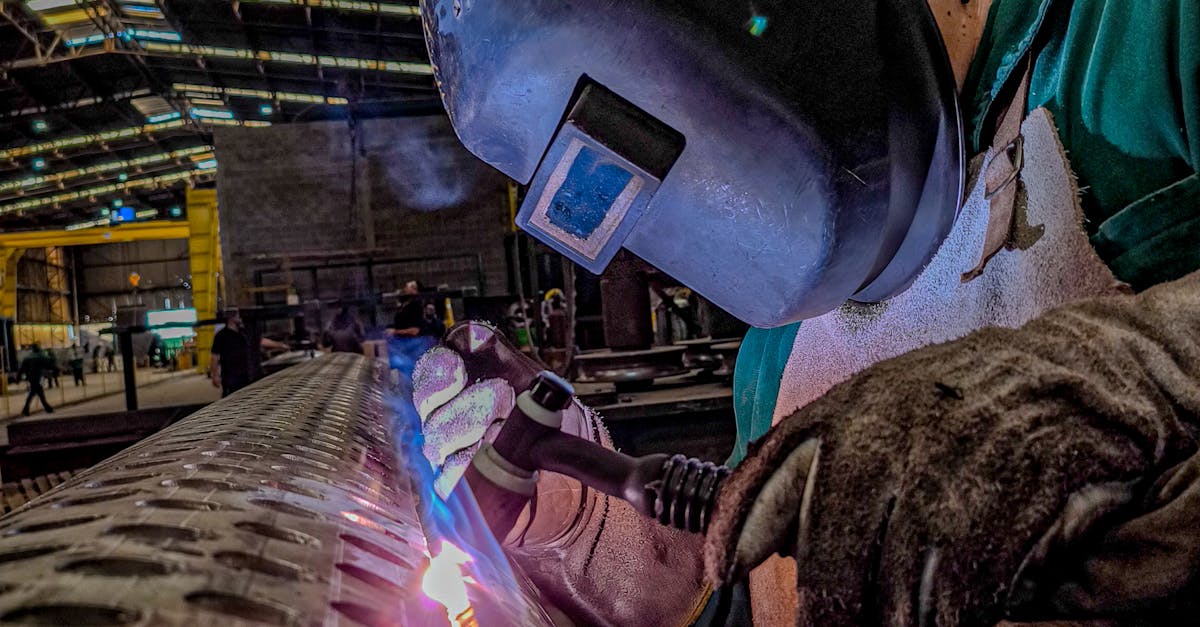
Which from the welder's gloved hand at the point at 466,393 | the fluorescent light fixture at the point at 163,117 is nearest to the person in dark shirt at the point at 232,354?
the welder's gloved hand at the point at 466,393

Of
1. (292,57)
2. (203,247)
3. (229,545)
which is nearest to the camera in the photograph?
(229,545)

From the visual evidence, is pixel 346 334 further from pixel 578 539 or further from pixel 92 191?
pixel 92 191

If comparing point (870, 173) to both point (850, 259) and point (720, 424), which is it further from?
point (720, 424)

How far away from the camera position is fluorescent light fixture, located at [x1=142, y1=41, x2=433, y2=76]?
10.2 m

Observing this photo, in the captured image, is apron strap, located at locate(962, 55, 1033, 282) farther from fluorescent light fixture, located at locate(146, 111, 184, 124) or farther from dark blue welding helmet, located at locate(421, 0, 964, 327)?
fluorescent light fixture, located at locate(146, 111, 184, 124)

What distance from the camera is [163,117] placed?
13453mm

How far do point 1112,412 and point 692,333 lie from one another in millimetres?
3908

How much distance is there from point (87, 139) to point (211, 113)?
2430 millimetres

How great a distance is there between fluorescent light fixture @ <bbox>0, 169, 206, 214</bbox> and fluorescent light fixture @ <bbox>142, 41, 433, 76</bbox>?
7.66 meters

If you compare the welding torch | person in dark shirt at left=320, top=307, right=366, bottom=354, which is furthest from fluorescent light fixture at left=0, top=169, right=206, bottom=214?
the welding torch

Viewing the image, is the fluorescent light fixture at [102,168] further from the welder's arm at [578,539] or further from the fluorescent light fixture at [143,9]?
the welder's arm at [578,539]

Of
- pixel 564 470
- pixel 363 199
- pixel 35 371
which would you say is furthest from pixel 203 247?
pixel 564 470

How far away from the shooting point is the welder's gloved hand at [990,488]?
400 mm

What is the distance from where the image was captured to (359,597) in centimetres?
35
